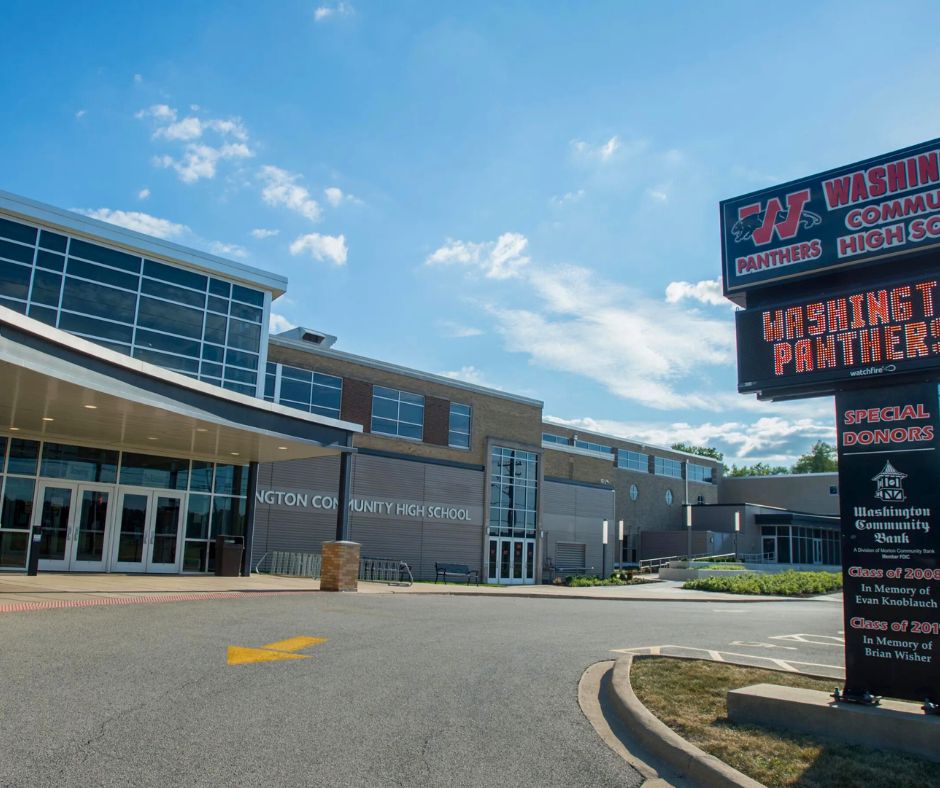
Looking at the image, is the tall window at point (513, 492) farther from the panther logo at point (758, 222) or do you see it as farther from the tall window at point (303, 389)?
the panther logo at point (758, 222)

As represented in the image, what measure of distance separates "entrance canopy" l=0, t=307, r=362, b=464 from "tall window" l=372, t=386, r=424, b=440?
8795mm

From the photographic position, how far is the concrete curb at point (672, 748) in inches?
209

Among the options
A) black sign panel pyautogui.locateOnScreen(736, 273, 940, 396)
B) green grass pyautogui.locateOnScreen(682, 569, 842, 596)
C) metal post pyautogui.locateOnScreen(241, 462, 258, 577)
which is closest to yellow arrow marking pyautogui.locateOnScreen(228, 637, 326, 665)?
black sign panel pyautogui.locateOnScreen(736, 273, 940, 396)

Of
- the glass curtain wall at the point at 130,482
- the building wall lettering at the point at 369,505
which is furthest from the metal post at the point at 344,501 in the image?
the building wall lettering at the point at 369,505

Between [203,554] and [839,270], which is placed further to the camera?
[203,554]

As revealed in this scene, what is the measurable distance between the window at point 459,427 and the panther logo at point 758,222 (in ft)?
90.3

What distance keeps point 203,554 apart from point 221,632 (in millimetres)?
13003

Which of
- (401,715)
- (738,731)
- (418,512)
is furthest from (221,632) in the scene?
(418,512)

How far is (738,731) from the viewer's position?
6.45m

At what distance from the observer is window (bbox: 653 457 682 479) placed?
209 feet

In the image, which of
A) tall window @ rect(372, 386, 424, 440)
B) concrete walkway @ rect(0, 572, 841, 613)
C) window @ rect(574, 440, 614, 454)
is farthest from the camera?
window @ rect(574, 440, 614, 454)

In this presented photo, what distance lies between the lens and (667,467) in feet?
213

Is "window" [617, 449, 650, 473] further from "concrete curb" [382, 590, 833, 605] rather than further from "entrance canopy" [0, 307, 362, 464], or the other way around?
"entrance canopy" [0, 307, 362, 464]

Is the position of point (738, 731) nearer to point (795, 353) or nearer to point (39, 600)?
point (795, 353)
